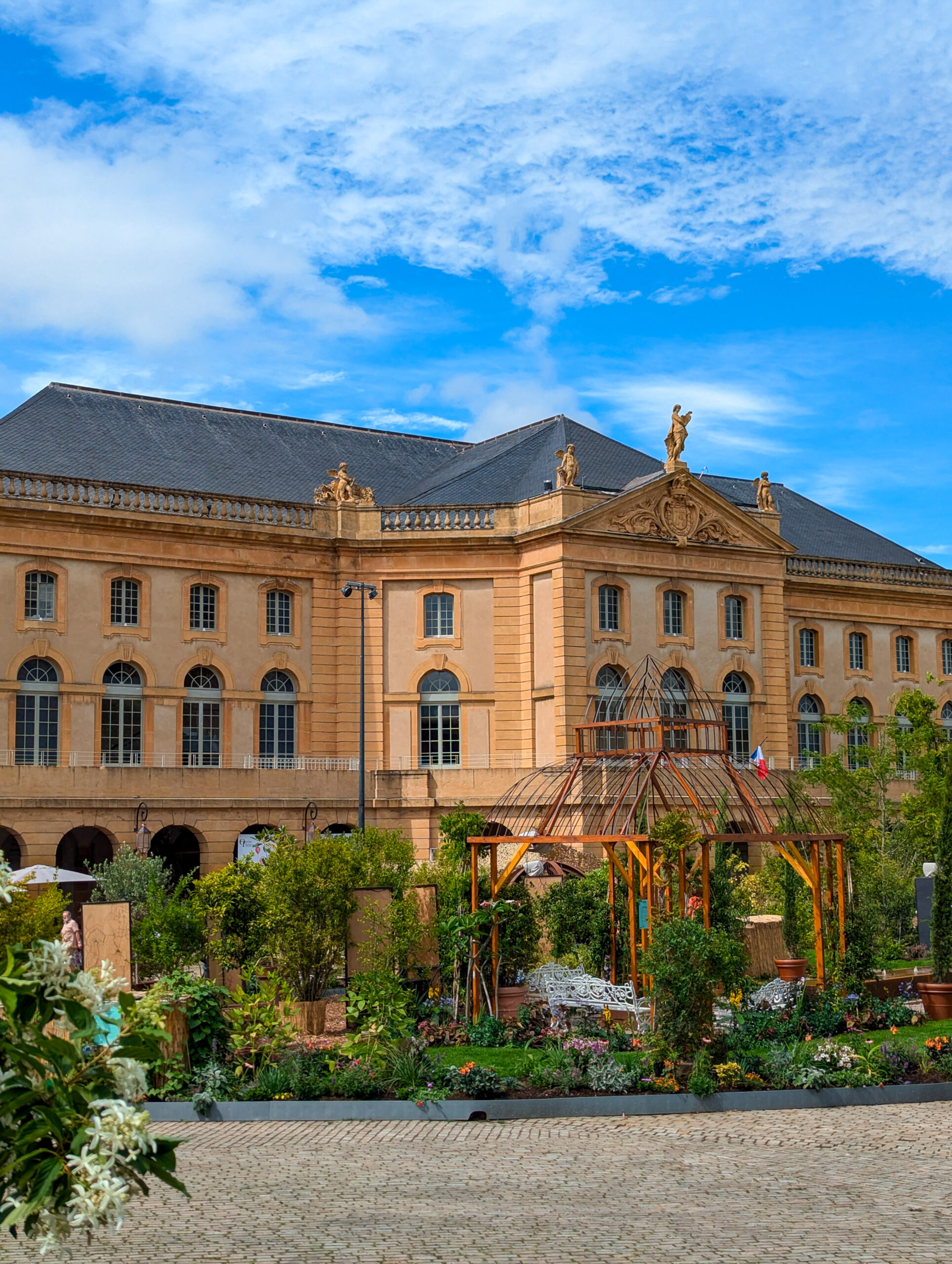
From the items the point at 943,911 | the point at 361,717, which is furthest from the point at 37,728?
the point at 943,911

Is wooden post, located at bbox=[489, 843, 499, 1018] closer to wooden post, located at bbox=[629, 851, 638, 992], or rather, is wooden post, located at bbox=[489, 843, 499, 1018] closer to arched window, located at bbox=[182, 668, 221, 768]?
wooden post, located at bbox=[629, 851, 638, 992]

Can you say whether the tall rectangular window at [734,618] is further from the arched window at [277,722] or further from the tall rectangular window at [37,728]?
the tall rectangular window at [37,728]

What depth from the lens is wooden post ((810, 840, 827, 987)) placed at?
23047 mm

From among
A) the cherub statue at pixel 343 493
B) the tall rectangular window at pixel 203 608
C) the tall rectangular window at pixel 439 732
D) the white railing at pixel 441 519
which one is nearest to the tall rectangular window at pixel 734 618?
the white railing at pixel 441 519

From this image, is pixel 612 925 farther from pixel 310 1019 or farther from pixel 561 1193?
pixel 561 1193

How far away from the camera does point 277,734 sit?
4741 centimetres

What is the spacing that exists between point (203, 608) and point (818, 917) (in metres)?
27.1

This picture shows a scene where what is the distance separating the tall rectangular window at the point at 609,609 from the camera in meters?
47.8

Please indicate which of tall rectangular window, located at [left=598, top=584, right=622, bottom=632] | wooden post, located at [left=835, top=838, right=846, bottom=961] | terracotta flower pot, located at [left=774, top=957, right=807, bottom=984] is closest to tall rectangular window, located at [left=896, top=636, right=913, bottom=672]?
tall rectangular window, located at [left=598, top=584, right=622, bottom=632]

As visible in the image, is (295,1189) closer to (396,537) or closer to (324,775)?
(324,775)

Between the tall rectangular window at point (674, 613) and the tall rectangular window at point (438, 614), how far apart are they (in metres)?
6.91

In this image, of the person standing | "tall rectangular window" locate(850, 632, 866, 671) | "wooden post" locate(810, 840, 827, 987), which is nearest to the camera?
"wooden post" locate(810, 840, 827, 987)

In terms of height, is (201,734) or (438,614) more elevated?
(438,614)

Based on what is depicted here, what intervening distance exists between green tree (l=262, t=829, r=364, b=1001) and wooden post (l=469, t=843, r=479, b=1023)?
6.19ft
